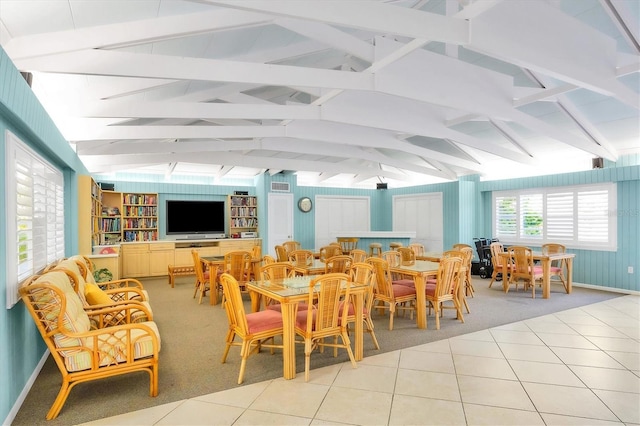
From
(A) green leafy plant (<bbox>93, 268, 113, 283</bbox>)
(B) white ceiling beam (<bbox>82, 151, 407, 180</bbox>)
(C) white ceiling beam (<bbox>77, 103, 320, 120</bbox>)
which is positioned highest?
(C) white ceiling beam (<bbox>77, 103, 320, 120</bbox>)

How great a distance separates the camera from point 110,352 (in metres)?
2.88

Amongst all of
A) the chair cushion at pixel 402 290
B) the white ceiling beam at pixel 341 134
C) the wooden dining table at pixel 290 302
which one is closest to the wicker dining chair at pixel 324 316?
the wooden dining table at pixel 290 302

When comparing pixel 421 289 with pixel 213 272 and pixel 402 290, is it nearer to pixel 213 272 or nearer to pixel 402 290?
pixel 402 290

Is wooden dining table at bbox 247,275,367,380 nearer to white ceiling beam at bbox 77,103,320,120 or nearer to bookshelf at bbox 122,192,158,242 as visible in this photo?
white ceiling beam at bbox 77,103,320,120

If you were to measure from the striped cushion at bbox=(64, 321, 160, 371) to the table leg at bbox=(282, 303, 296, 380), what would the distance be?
109cm

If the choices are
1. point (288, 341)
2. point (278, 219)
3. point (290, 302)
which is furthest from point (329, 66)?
point (278, 219)

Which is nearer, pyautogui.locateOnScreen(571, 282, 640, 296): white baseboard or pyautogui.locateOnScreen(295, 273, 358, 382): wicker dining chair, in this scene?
pyautogui.locateOnScreen(295, 273, 358, 382): wicker dining chair

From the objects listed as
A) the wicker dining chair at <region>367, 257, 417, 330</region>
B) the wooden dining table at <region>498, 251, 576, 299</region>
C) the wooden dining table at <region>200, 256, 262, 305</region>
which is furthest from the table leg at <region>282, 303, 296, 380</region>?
the wooden dining table at <region>498, 251, 576, 299</region>

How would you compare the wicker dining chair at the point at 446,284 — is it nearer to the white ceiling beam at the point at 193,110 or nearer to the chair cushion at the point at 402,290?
the chair cushion at the point at 402,290

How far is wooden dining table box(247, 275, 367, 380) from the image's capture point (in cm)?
324

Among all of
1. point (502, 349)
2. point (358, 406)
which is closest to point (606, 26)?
point (502, 349)

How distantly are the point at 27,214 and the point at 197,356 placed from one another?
2.01 meters

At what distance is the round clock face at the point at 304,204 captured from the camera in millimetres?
10797

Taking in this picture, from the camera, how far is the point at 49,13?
9.00ft
